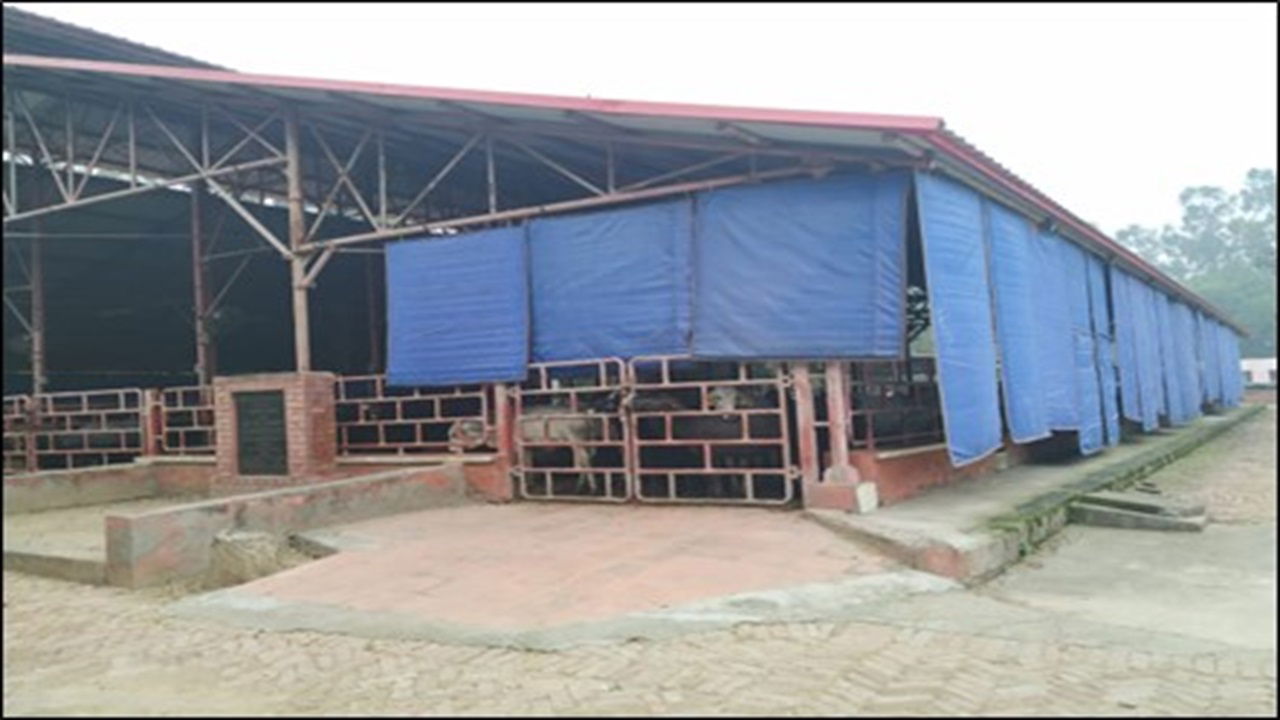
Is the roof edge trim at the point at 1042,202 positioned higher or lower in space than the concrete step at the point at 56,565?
higher

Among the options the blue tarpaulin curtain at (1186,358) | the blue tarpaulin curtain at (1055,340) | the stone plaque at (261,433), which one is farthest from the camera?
the blue tarpaulin curtain at (1186,358)

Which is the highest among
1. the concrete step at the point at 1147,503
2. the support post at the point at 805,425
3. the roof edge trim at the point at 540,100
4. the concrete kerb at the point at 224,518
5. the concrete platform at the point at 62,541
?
the roof edge trim at the point at 540,100

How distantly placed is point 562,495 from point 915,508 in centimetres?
359

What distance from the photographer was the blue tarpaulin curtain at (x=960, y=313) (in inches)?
313

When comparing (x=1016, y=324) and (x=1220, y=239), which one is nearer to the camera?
(x=1016, y=324)

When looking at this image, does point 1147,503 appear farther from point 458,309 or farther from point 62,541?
point 62,541

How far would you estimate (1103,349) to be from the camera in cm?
1316

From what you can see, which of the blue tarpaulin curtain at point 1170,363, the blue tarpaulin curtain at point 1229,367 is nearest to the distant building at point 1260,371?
the blue tarpaulin curtain at point 1229,367

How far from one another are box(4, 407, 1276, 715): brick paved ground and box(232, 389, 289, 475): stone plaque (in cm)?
543

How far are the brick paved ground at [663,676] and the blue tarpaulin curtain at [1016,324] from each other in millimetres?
4935

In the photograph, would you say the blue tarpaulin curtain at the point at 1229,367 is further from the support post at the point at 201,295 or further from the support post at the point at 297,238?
the support post at the point at 201,295

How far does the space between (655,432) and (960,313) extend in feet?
10.2

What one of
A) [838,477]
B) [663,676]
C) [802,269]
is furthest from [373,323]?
[663,676]

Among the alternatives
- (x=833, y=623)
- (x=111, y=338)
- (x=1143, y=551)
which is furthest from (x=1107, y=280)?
(x=111, y=338)
